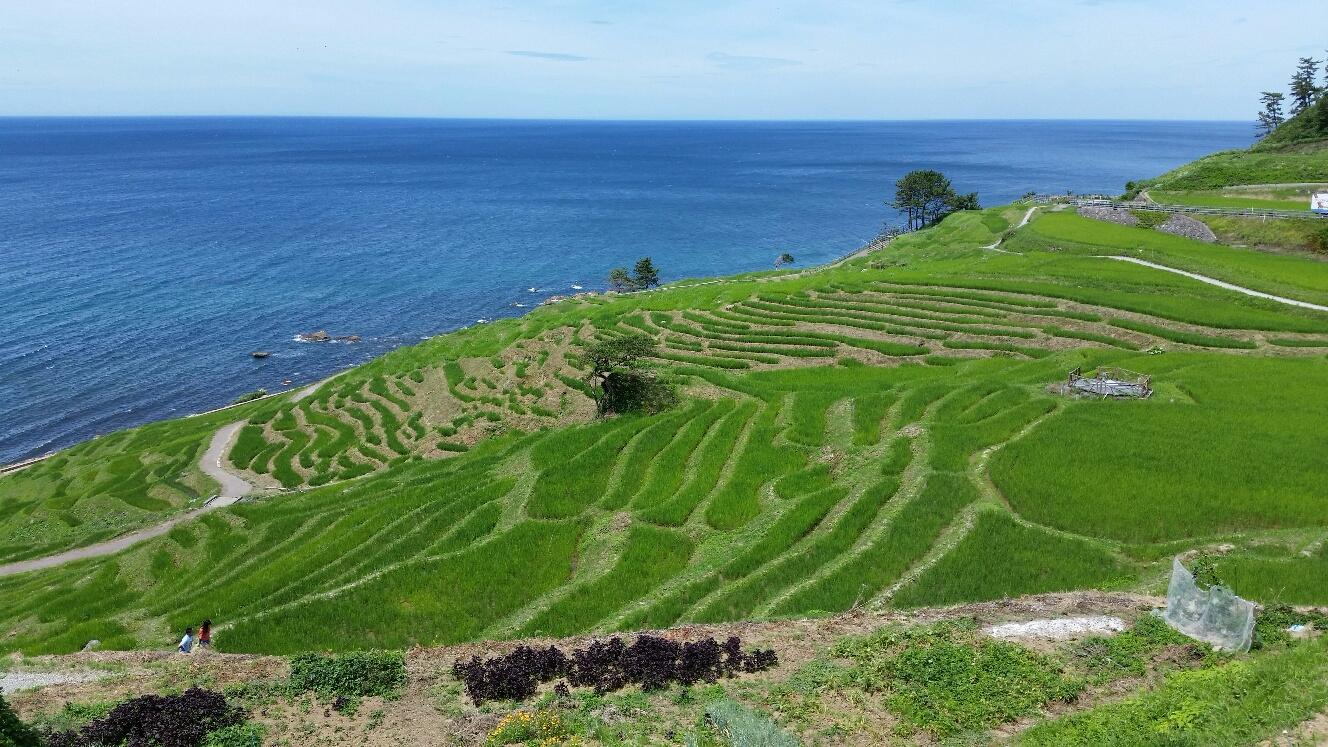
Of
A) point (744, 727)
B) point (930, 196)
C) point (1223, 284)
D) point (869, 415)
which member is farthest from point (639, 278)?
point (744, 727)

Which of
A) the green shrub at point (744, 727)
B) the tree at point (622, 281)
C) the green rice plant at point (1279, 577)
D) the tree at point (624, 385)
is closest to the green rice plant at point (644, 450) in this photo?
the tree at point (624, 385)

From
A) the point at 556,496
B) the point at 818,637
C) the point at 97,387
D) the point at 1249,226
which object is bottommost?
the point at 97,387

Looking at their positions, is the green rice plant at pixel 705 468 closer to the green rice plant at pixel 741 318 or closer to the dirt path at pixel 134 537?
the green rice plant at pixel 741 318

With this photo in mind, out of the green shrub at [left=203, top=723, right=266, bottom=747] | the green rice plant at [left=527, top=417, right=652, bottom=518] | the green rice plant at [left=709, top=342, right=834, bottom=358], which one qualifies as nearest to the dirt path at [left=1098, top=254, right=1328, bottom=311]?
the green rice plant at [left=709, top=342, right=834, bottom=358]

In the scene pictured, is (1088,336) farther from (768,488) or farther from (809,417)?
(768,488)

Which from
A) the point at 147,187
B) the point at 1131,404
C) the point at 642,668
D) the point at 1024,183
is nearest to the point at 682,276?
the point at 1131,404

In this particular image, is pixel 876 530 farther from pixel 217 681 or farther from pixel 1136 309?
pixel 1136 309
